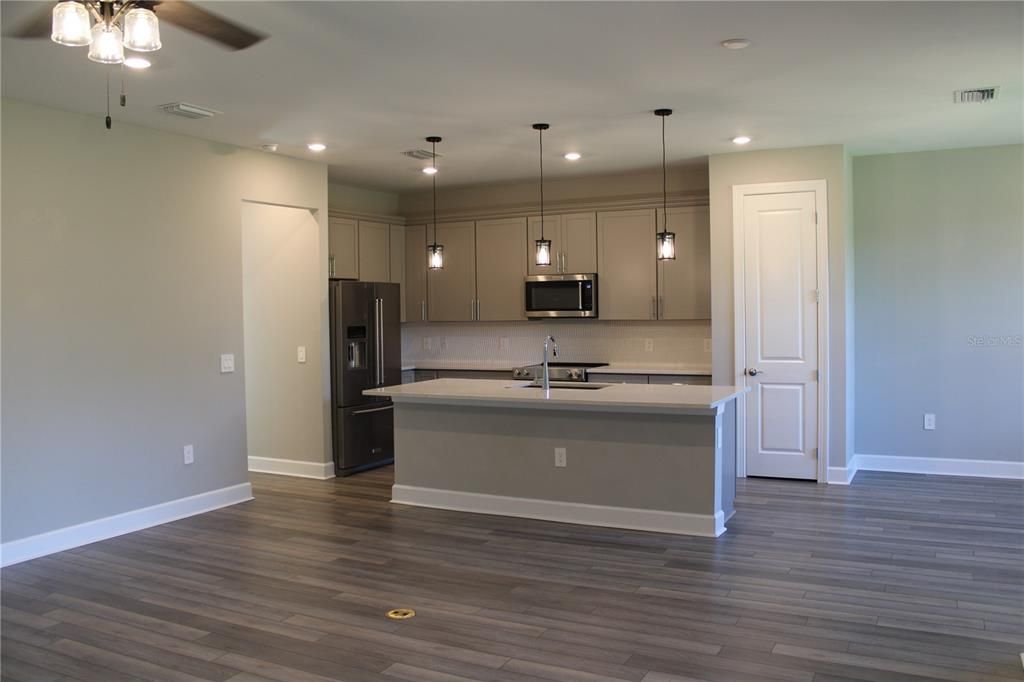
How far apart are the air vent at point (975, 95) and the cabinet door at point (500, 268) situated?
12.7ft

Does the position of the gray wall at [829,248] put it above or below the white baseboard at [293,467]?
above

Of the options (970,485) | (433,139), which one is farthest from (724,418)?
(433,139)

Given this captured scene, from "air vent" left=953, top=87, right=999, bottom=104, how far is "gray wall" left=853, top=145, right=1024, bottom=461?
1.73m

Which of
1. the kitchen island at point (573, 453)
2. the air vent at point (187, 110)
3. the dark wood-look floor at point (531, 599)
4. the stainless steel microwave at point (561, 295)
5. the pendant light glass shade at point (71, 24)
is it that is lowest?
the dark wood-look floor at point (531, 599)

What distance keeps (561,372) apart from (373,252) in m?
2.16

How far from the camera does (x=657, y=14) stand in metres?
3.35

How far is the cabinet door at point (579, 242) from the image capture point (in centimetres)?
737

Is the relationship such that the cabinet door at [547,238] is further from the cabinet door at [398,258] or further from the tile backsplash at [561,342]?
the cabinet door at [398,258]

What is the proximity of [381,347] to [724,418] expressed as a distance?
130 inches

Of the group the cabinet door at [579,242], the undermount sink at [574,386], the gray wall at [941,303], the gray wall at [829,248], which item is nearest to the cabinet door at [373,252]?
the cabinet door at [579,242]

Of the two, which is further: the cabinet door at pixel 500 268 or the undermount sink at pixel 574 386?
the cabinet door at pixel 500 268

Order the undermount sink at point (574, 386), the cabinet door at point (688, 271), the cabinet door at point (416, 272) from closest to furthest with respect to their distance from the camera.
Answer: the undermount sink at point (574, 386), the cabinet door at point (688, 271), the cabinet door at point (416, 272)

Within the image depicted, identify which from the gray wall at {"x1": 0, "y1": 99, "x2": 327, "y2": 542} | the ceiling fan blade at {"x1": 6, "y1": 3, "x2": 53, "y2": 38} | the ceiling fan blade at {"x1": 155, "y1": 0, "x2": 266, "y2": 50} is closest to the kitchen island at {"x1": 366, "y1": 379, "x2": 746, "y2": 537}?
the gray wall at {"x1": 0, "y1": 99, "x2": 327, "y2": 542}

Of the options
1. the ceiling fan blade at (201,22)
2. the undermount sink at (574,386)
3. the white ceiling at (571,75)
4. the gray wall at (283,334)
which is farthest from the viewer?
the gray wall at (283,334)
